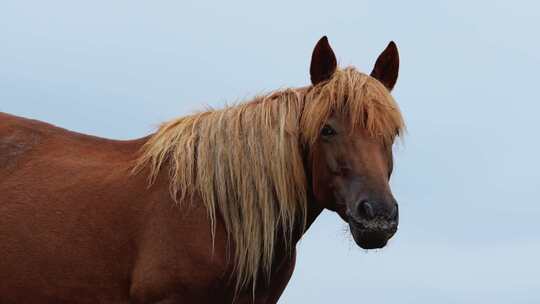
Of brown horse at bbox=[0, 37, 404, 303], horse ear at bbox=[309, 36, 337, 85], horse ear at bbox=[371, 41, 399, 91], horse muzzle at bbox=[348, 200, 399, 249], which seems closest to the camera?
horse muzzle at bbox=[348, 200, 399, 249]

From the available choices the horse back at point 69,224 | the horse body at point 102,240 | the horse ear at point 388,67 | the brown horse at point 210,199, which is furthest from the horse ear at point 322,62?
the horse back at point 69,224

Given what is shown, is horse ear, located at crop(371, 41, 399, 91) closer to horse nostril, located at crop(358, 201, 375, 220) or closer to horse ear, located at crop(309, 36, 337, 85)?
horse ear, located at crop(309, 36, 337, 85)

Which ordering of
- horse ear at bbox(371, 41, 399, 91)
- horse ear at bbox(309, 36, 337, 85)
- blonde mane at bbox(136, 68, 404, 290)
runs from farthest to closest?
horse ear at bbox(371, 41, 399, 91) < horse ear at bbox(309, 36, 337, 85) < blonde mane at bbox(136, 68, 404, 290)

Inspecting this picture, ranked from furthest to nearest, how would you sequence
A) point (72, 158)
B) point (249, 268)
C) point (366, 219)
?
1. point (72, 158)
2. point (249, 268)
3. point (366, 219)

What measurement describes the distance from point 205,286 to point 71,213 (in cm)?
118

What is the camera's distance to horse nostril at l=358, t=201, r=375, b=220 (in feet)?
20.4

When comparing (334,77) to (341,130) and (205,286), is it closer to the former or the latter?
(341,130)

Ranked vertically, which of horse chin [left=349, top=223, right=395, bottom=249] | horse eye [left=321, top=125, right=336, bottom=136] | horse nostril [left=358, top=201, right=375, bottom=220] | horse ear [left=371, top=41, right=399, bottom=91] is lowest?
horse chin [left=349, top=223, right=395, bottom=249]

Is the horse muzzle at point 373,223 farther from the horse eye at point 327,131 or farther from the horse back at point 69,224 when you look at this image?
the horse back at point 69,224

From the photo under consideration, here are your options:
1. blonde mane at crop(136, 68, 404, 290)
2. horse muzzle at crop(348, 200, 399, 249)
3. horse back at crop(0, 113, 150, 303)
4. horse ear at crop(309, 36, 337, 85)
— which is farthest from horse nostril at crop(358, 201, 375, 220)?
horse back at crop(0, 113, 150, 303)

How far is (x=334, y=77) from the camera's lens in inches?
274

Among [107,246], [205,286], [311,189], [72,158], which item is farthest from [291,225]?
[72,158]

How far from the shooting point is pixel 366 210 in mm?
6262

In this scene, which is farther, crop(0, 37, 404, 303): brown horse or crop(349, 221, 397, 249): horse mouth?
crop(0, 37, 404, 303): brown horse
